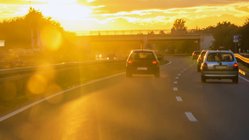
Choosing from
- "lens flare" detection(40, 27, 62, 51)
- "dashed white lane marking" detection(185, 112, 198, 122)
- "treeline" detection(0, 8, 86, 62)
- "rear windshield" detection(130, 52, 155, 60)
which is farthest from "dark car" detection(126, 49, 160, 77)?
"lens flare" detection(40, 27, 62, 51)

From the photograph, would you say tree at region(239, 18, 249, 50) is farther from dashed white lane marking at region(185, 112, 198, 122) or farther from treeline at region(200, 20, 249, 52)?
dashed white lane marking at region(185, 112, 198, 122)

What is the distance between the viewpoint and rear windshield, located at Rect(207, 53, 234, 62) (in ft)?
102

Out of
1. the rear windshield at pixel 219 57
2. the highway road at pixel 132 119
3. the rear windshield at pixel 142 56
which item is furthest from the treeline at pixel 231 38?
the highway road at pixel 132 119

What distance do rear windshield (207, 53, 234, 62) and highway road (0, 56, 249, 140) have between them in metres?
9.91

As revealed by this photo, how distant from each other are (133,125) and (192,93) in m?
10.2

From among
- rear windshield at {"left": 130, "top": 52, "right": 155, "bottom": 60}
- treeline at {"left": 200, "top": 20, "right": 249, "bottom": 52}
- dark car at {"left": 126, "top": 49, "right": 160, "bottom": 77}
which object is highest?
rear windshield at {"left": 130, "top": 52, "right": 155, "bottom": 60}

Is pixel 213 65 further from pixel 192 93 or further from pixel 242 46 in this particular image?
pixel 242 46

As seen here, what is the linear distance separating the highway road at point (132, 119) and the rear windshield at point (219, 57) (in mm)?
9913

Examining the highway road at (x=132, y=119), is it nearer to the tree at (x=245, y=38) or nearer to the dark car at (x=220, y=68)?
the dark car at (x=220, y=68)

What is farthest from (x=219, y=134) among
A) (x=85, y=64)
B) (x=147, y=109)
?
(x=85, y=64)

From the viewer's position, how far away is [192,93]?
898 inches

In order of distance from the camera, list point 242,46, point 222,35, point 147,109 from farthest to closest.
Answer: point 222,35
point 242,46
point 147,109

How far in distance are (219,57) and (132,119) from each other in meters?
17.8

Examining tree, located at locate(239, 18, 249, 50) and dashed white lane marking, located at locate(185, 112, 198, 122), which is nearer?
dashed white lane marking, located at locate(185, 112, 198, 122)
